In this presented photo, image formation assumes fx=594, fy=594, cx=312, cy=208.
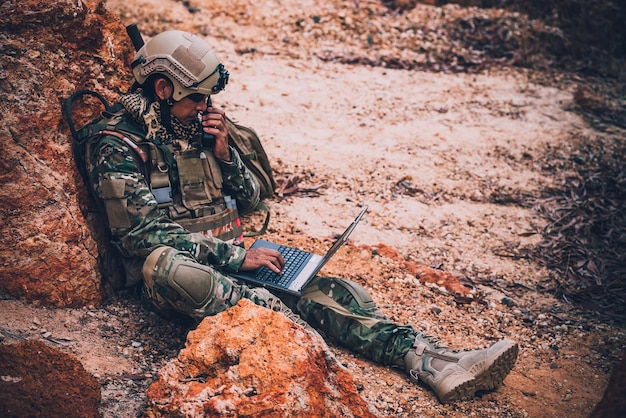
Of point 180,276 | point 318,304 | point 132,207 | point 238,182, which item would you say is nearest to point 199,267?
point 180,276

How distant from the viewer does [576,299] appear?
4988mm

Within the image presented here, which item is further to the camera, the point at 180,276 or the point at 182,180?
the point at 182,180

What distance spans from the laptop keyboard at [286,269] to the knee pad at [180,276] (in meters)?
0.54

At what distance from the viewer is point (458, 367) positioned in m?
3.57

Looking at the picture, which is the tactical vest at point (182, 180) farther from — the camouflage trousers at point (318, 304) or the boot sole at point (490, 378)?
the boot sole at point (490, 378)

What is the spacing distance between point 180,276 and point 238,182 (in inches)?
44.3

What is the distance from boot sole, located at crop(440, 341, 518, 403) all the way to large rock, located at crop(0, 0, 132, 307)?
225cm

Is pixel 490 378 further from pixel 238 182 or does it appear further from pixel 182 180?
pixel 182 180

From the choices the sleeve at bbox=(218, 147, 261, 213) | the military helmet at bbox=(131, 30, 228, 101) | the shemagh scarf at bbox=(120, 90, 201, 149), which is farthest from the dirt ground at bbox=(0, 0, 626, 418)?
the military helmet at bbox=(131, 30, 228, 101)

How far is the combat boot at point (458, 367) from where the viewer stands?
3.49m

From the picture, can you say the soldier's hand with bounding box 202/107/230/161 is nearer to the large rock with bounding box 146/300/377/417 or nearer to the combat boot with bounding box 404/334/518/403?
the large rock with bounding box 146/300/377/417

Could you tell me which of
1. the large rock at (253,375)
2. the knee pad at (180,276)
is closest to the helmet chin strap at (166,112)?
the knee pad at (180,276)

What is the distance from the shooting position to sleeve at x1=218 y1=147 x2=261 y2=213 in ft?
13.6

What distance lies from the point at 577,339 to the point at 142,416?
3.21 metres
